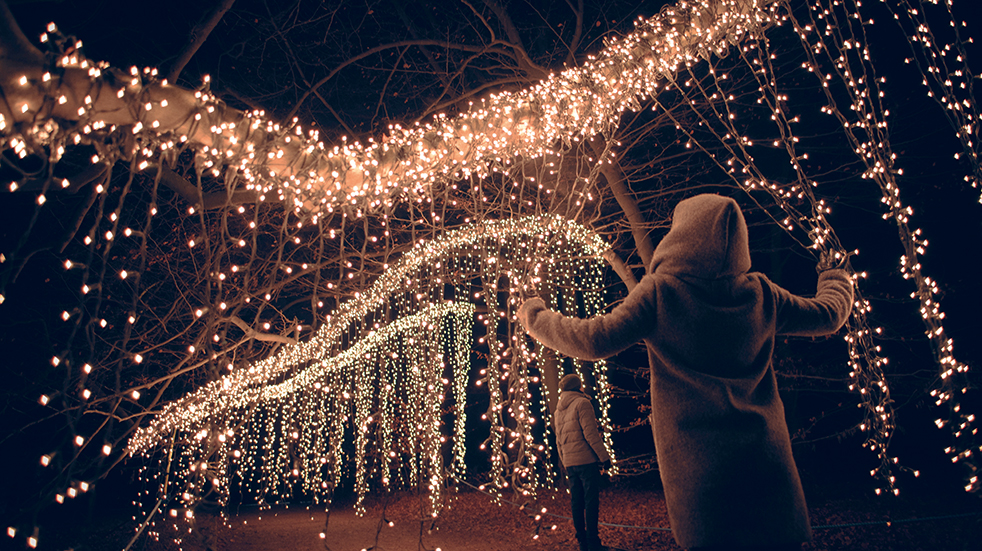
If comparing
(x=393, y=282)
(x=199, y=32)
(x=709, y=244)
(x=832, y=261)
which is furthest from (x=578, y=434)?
(x=199, y=32)

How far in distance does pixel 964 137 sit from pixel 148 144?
3.37 metres

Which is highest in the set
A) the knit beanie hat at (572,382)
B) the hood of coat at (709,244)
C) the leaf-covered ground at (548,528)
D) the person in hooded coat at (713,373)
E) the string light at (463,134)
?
the string light at (463,134)

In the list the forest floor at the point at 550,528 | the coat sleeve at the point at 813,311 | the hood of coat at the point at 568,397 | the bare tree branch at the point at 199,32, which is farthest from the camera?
the hood of coat at the point at 568,397

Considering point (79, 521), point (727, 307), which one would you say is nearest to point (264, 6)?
point (727, 307)

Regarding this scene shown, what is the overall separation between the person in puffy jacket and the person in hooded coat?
8.28ft

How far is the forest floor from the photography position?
13.1 feet

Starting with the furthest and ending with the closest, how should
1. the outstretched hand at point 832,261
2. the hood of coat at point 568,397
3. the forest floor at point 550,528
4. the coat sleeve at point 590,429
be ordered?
1. the hood of coat at point 568,397
2. the forest floor at point 550,528
3. the coat sleeve at point 590,429
4. the outstretched hand at point 832,261

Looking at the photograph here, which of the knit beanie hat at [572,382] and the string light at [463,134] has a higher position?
the string light at [463,134]

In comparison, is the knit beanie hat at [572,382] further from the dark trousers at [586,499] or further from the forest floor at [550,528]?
the forest floor at [550,528]

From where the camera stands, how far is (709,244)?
1.53 m

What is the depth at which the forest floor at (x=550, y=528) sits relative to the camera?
401cm

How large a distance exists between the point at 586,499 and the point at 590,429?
0.57m

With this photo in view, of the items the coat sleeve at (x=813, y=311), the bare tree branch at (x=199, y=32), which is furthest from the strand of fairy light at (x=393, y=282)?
the bare tree branch at (x=199, y=32)

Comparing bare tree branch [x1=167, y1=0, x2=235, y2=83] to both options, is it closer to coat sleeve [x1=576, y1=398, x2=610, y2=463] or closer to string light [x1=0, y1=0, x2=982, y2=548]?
string light [x1=0, y1=0, x2=982, y2=548]
